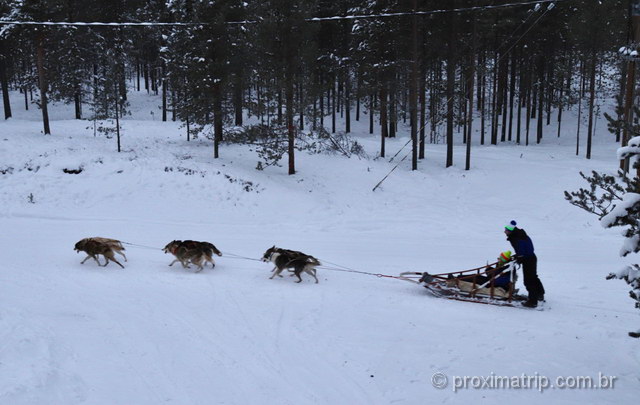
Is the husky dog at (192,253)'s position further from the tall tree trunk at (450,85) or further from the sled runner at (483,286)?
the tall tree trunk at (450,85)

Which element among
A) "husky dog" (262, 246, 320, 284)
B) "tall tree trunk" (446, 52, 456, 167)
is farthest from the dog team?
"tall tree trunk" (446, 52, 456, 167)

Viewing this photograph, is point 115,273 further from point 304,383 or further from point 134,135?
point 134,135

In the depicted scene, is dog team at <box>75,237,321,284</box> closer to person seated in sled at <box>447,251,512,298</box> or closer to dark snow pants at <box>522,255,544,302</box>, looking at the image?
person seated in sled at <box>447,251,512,298</box>

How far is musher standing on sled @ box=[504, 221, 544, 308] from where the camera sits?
8.17 metres

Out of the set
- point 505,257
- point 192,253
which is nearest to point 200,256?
point 192,253

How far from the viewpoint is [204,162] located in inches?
853

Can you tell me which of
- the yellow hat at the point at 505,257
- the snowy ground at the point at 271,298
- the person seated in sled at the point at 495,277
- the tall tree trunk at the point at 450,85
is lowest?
the snowy ground at the point at 271,298

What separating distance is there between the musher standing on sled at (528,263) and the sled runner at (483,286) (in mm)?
207

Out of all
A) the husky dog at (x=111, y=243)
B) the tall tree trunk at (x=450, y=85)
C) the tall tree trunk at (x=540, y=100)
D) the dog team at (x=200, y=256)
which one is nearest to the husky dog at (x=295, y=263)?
the dog team at (x=200, y=256)

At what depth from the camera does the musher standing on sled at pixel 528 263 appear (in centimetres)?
817

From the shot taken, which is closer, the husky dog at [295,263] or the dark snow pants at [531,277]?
the dark snow pants at [531,277]

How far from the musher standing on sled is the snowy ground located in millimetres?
350

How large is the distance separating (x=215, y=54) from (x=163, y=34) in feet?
62.6

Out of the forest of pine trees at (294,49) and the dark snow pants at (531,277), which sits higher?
the forest of pine trees at (294,49)
